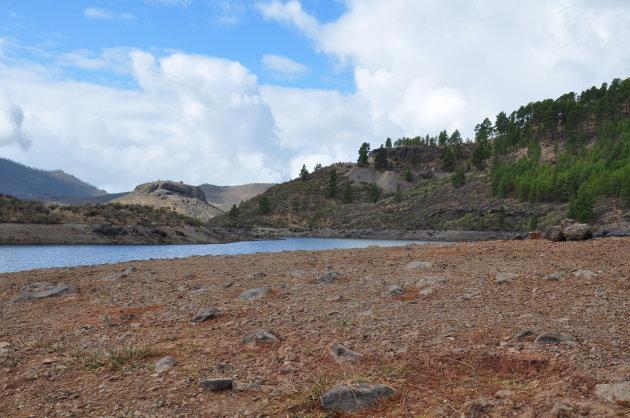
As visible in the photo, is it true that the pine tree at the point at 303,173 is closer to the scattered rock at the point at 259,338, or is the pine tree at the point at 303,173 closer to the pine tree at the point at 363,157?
the pine tree at the point at 363,157

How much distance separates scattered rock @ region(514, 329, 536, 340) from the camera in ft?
21.5

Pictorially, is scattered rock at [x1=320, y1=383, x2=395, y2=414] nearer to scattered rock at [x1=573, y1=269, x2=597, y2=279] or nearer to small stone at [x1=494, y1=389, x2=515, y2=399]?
small stone at [x1=494, y1=389, x2=515, y2=399]

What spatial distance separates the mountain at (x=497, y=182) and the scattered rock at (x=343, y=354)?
8520 centimetres

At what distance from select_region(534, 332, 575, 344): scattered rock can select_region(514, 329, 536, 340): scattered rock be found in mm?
218

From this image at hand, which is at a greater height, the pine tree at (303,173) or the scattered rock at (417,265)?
the pine tree at (303,173)

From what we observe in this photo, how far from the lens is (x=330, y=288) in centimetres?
1275

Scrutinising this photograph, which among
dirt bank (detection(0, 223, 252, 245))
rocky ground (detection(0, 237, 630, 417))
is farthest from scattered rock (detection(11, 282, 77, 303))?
dirt bank (detection(0, 223, 252, 245))

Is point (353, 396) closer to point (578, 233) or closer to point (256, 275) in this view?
point (256, 275)

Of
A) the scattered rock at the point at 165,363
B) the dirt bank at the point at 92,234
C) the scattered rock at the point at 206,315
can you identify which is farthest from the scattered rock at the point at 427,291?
the dirt bank at the point at 92,234

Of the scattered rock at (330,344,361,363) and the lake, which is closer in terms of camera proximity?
the scattered rock at (330,344,361,363)

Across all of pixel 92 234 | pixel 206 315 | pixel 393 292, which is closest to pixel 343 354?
pixel 206 315

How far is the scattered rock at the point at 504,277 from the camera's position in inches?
455

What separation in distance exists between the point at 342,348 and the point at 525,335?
332 cm

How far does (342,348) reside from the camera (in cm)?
664
